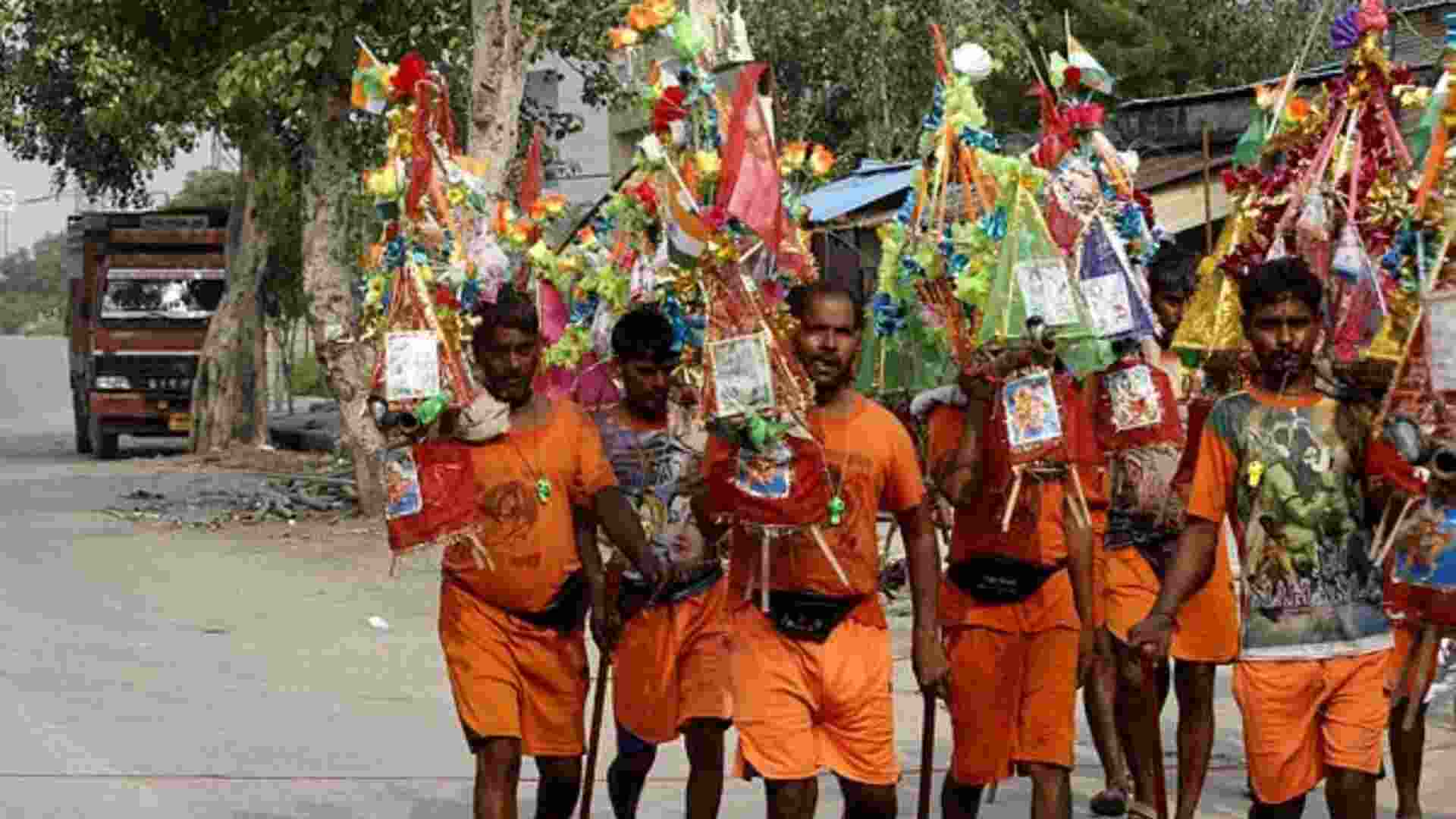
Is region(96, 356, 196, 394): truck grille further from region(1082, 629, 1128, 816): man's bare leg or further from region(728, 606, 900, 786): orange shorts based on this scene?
region(728, 606, 900, 786): orange shorts

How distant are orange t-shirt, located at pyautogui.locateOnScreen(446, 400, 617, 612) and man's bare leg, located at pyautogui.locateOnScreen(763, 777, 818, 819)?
3.01ft

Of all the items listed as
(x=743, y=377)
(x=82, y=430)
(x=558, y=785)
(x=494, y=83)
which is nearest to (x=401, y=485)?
(x=558, y=785)

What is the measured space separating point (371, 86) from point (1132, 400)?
8.63 feet

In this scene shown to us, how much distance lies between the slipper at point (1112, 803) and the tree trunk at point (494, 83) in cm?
1024

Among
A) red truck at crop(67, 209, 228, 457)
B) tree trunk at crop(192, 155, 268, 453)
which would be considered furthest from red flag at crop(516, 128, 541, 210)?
red truck at crop(67, 209, 228, 457)

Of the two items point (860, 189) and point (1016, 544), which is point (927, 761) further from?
point (860, 189)

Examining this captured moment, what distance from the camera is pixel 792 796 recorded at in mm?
6805

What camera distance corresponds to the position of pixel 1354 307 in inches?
299

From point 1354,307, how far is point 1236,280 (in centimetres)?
40

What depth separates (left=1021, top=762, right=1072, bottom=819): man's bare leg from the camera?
742 cm

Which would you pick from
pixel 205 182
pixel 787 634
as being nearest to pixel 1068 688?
pixel 787 634

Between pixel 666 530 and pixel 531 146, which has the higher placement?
pixel 531 146

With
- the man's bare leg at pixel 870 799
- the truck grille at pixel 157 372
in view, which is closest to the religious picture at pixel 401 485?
the man's bare leg at pixel 870 799

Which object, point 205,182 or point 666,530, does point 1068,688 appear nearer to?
point 666,530
